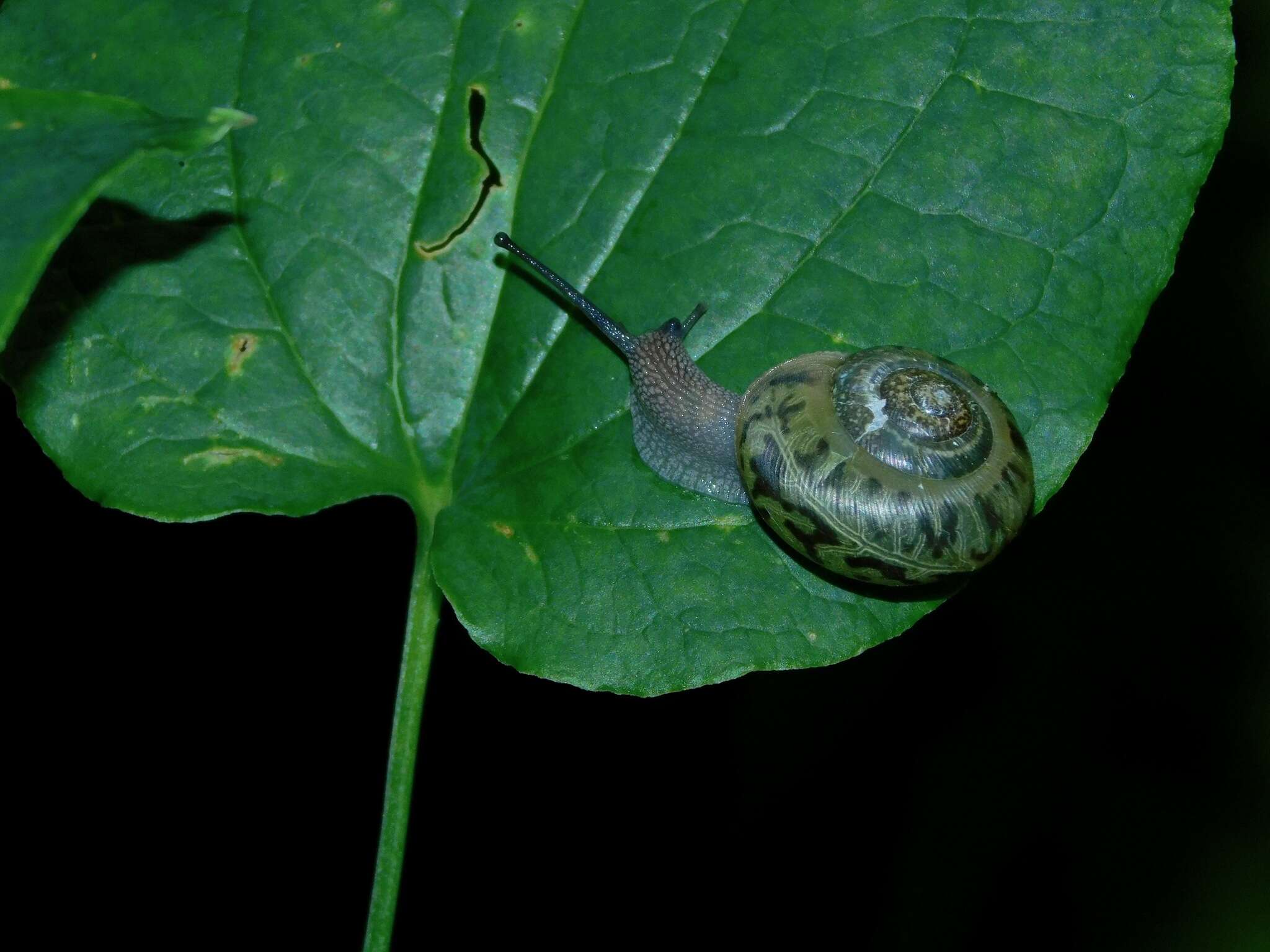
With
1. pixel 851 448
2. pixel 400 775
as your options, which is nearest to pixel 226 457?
pixel 400 775

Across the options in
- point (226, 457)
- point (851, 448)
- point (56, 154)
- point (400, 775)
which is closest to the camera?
point (56, 154)

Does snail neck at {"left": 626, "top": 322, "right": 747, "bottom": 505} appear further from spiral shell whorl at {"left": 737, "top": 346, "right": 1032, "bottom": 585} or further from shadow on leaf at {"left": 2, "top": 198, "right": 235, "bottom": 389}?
shadow on leaf at {"left": 2, "top": 198, "right": 235, "bottom": 389}

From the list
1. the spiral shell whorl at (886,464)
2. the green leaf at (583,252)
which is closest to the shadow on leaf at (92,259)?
the green leaf at (583,252)

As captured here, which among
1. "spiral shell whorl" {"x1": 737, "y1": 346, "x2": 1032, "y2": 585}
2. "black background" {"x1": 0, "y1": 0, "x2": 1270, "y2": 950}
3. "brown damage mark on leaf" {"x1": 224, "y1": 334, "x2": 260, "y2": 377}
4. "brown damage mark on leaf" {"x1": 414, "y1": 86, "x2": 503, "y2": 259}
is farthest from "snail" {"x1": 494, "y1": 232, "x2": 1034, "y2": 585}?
"black background" {"x1": 0, "y1": 0, "x2": 1270, "y2": 950}

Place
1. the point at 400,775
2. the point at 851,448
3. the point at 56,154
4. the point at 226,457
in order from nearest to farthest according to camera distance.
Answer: the point at 56,154 < the point at 400,775 < the point at 226,457 < the point at 851,448

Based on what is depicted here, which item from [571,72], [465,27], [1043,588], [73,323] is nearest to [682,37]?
[571,72]

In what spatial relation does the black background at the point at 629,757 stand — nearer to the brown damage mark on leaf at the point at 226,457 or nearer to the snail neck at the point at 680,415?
the brown damage mark on leaf at the point at 226,457

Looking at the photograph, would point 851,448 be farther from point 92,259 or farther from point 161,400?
point 92,259
